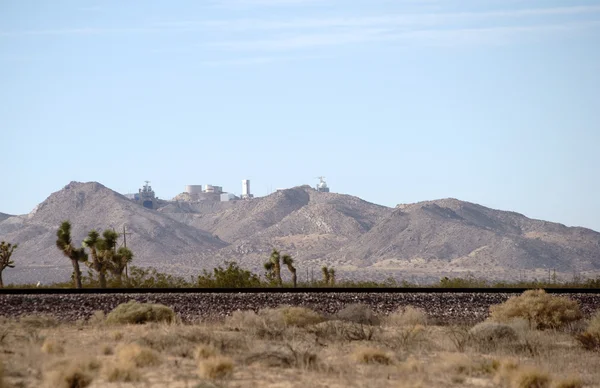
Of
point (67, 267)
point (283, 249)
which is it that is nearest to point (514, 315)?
point (67, 267)

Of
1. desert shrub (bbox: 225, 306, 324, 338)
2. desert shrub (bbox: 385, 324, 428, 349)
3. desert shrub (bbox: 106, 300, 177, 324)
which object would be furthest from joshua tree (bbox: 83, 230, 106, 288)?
desert shrub (bbox: 385, 324, 428, 349)

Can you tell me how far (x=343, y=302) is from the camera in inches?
1320

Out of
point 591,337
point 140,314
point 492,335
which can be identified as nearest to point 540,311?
point 591,337

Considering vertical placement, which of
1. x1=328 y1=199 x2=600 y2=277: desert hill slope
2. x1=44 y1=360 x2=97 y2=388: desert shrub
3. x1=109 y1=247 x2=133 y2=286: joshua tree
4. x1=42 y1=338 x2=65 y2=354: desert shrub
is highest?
x1=328 y1=199 x2=600 y2=277: desert hill slope

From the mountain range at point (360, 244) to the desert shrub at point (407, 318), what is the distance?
103295 millimetres

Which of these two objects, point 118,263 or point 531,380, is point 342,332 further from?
point 118,263

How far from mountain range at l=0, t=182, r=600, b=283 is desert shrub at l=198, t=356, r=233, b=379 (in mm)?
115304

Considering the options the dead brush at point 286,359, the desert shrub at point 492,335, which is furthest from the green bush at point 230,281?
the dead brush at point 286,359

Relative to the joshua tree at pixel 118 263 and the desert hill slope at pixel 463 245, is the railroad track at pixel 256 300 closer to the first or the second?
the joshua tree at pixel 118 263

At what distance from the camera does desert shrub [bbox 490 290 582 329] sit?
98.4ft

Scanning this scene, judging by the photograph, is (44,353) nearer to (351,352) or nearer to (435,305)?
(351,352)

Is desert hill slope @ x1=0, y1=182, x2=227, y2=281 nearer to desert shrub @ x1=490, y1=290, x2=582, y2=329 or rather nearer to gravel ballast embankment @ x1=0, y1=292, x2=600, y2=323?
gravel ballast embankment @ x1=0, y1=292, x2=600, y2=323

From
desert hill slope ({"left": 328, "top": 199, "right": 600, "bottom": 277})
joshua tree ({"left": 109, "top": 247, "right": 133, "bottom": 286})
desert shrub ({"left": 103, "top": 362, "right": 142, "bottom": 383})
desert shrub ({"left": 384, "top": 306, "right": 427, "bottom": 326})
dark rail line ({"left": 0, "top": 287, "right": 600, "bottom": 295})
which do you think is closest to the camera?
desert shrub ({"left": 103, "top": 362, "right": 142, "bottom": 383})

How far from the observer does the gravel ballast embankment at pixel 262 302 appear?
104 feet
